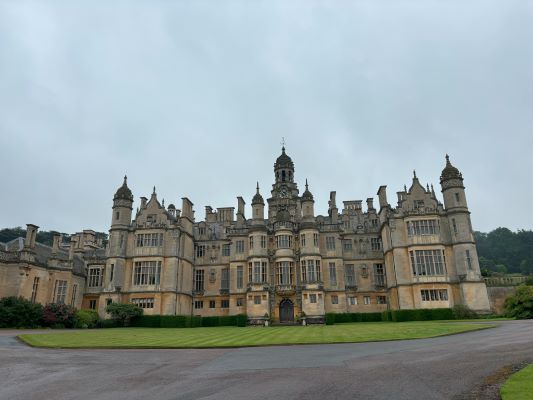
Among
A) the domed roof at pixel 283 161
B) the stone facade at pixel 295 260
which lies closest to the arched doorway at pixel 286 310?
the stone facade at pixel 295 260

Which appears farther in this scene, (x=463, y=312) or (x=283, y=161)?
(x=283, y=161)

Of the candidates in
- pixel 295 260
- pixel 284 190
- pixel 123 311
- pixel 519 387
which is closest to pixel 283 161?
pixel 284 190

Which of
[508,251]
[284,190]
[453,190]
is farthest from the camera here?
[508,251]

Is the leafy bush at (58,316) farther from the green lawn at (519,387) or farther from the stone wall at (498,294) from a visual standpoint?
the stone wall at (498,294)

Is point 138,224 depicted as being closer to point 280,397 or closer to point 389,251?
point 389,251

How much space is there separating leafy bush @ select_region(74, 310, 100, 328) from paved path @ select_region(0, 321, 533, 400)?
22.9m

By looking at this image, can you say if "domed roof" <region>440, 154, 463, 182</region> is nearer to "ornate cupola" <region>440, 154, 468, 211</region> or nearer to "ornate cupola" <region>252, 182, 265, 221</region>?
"ornate cupola" <region>440, 154, 468, 211</region>

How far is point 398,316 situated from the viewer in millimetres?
38219

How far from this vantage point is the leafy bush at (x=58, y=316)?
34309mm

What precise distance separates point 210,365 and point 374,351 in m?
6.21

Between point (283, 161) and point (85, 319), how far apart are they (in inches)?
1373

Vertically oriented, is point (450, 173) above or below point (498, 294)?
above

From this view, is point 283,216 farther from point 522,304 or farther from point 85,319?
point 522,304

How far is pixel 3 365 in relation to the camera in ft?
42.1
